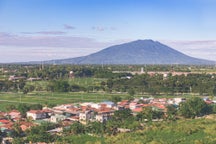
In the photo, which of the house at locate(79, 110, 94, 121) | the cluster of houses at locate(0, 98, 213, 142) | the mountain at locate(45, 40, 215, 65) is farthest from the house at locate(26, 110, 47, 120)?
the mountain at locate(45, 40, 215, 65)

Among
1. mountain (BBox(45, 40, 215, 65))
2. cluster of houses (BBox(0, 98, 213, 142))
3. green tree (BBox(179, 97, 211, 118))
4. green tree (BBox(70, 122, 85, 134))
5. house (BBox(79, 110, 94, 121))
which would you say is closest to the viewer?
green tree (BBox(70, 122, 85, 134))

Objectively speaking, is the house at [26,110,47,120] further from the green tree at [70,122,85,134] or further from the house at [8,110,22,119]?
the green tree at [70,122,85,134]

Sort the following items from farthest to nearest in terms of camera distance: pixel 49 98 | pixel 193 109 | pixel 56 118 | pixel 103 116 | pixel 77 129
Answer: pixel 49 98 → pixel 193 109 → pixel 103 116 → pixel 56 118 → pixel 77 129

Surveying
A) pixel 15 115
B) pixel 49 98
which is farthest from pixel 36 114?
pixel 49 98

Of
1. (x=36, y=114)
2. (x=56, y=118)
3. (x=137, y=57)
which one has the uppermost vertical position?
(x=137, y=57)

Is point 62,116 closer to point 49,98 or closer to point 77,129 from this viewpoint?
point 77,129

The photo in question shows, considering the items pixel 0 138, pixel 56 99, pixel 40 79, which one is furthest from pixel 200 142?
pixel 40 79

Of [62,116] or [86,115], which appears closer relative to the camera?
[62,116]

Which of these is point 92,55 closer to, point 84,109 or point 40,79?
point 40,79

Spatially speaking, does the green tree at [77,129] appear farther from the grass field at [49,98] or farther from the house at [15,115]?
the grass field at [49,98]

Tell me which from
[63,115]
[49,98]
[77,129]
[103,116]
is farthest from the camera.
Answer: [49,98]

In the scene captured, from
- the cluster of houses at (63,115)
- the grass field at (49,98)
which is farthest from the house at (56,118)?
the grass field at (49,98)
